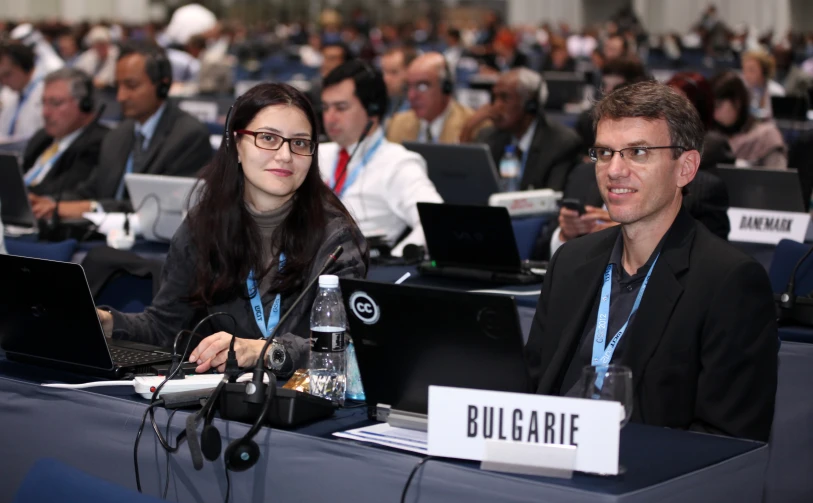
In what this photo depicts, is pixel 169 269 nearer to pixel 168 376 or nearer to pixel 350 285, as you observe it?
pixel 168 376

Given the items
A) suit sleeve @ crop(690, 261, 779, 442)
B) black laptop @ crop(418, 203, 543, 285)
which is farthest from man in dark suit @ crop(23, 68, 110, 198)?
suit sleeve @ crop(690, 261, 779, 442)

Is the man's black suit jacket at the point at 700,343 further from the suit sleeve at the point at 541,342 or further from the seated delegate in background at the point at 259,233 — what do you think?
the seated delegate in background at the point at 259,233

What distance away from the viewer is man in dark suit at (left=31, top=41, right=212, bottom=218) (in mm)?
5434

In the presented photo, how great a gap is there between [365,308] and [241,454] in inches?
13.2

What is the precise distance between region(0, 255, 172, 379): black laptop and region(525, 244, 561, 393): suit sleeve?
0.82 metres

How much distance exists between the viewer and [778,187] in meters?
4.71

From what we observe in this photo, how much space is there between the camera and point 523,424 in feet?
5.93

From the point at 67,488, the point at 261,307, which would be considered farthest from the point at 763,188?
the point at 67,488

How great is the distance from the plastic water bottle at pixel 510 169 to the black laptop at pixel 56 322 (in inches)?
132

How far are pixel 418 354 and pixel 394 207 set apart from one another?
260cm

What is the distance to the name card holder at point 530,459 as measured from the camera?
178 cm

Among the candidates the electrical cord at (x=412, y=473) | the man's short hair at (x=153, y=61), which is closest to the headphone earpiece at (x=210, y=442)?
the electrical cord at (x=412, y=473)

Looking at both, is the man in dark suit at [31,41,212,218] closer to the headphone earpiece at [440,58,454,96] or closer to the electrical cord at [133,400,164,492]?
the headphone earpiece at [440,58,454,96]

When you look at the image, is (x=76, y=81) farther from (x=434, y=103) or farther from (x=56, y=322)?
(x=56, y=322)
